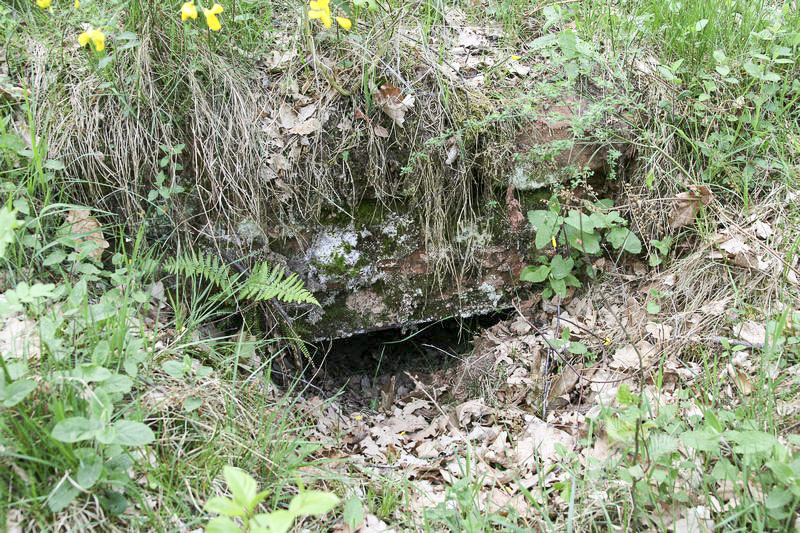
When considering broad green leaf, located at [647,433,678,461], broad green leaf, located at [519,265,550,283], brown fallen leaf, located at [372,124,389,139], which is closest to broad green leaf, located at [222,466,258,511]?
broad green leaf, located at [647,433,678,461]

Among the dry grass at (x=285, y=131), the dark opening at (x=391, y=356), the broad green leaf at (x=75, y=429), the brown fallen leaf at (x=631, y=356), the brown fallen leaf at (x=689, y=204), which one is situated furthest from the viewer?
the dark opening at (x=391, y=356)

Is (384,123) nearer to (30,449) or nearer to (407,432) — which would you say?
(407,432)

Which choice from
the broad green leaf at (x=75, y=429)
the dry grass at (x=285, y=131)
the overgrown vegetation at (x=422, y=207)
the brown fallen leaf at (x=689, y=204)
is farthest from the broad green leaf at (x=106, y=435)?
the brown fallen leaf at (x=689, y=204)

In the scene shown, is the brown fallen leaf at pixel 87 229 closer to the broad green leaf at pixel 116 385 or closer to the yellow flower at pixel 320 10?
the broad green leaf at pixel 116 385

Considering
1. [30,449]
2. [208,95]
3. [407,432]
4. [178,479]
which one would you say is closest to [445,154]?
[208,95]

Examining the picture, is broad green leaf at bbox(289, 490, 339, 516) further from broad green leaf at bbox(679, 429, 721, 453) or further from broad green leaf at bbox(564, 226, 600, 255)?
broad green leaf at bbox(564, 226, 600, 255)

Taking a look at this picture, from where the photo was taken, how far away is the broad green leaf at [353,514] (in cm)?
197

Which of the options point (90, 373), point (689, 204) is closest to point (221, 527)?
point (90, 373)

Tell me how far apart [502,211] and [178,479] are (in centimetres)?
207

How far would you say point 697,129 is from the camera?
309 cm

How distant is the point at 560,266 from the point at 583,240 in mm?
197

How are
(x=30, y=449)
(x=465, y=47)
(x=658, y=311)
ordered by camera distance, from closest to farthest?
(x=30, y=449) → (x=658, y=311) → (x=465, y=47)

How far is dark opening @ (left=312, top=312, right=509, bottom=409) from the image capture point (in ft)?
11.7

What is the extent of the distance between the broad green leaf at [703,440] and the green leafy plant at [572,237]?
1.32 meters
